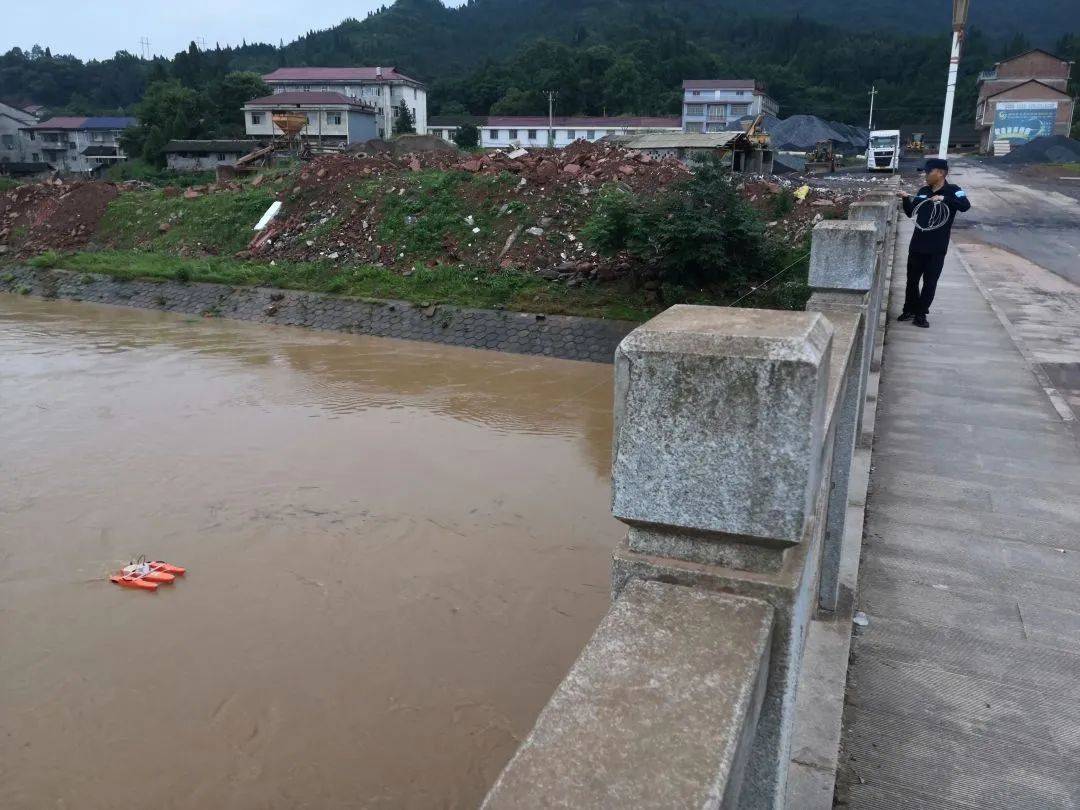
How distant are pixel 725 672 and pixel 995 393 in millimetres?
6383

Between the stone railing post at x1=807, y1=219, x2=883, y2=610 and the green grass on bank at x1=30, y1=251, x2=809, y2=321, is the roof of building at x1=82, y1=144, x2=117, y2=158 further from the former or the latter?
the stone railing post at x1=807, y1=219, x2=883, y2=610

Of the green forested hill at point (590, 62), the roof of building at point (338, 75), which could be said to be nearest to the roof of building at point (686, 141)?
the roof of building at point (338, 75)

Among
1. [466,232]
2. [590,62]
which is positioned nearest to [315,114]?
[590,62]

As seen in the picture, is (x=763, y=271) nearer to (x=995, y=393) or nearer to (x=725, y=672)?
(x=995, y=393)

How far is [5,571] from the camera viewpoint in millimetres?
6359

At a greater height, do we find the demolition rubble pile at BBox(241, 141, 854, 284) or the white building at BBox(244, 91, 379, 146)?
the white building at BBox(244, 91, 379, 146)

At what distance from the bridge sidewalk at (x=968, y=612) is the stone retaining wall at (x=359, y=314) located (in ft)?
25.2

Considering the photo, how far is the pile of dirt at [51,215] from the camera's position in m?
22.4

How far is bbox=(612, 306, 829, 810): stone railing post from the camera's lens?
1.29 metres

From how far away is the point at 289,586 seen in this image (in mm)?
6168

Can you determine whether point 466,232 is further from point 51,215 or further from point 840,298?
point 840,298

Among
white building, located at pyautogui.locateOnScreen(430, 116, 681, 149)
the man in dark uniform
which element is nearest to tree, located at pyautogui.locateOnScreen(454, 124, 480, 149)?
white building, located at pyautogui.locateOnScreen(430, 116, 681, 149)

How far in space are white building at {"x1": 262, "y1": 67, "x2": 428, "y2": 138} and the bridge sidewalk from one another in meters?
60.8

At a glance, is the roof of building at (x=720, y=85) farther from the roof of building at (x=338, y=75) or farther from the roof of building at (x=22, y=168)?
the roof of building at (x=22, y=168)
